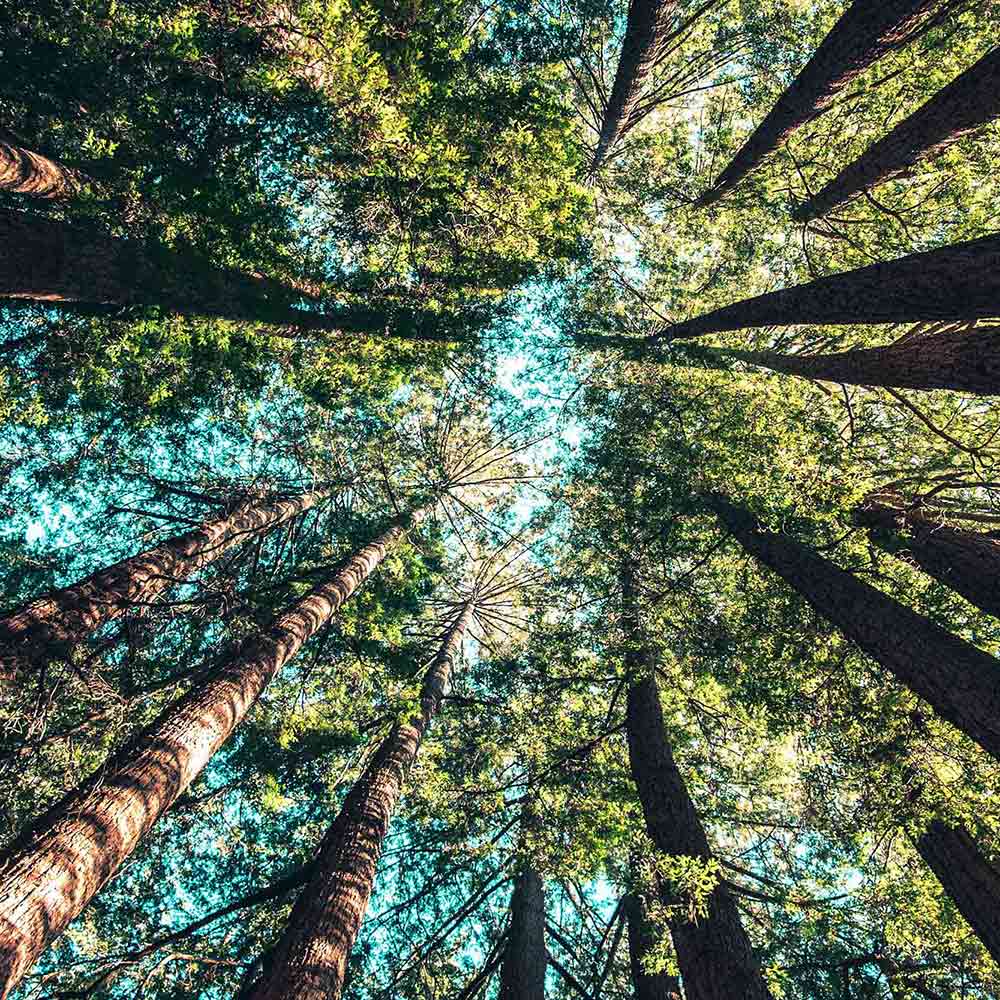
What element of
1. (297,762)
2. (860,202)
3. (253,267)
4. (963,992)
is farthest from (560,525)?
(860,202)

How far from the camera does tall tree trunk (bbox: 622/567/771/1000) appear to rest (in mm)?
4559

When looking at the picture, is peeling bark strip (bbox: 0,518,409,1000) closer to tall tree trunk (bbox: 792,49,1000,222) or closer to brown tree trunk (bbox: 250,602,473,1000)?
brown tree trunk (bbox: 250,602,473,1000)

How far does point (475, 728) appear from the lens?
32.4ft

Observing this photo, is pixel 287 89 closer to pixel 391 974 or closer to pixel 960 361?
pixel 960 361

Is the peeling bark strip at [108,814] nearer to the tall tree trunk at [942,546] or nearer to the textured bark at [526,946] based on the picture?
the textured bark at [526,946]

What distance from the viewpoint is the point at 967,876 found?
5910mm

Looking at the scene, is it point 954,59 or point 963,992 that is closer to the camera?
point 963,992

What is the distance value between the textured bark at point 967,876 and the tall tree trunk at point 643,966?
348cm

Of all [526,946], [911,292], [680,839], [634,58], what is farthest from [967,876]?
[634,58]

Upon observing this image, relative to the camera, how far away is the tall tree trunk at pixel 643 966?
632cm

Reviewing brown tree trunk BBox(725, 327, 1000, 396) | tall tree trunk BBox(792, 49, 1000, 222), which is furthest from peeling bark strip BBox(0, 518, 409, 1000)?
tall tree trunk BBox(792, 49, 1000, 222)

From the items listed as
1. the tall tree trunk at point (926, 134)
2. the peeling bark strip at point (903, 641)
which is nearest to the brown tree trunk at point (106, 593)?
the peeling bark strip at point (903, 641)

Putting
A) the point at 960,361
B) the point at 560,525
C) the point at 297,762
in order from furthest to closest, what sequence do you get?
the point at 560,525 < the point at 297,762 < the point at 960,361

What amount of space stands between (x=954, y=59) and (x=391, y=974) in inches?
692
